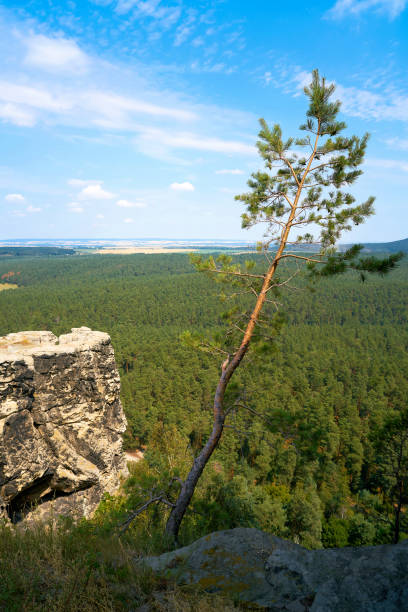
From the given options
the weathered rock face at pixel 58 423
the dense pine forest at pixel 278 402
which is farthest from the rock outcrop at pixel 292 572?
the weathered rock face at pixel 58 423

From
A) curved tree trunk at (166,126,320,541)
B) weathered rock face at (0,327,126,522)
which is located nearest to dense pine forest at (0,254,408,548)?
curved tree trunk at (166,126,320,541)

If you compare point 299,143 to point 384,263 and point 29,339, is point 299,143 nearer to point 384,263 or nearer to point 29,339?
point 384,263

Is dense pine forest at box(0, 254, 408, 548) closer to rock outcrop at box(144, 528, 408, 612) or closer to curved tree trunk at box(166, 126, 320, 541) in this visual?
curved tree trunk at box(166, 126, 320, 541)

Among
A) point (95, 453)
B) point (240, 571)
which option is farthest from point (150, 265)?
point (240, 571)

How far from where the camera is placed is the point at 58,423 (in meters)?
14.9

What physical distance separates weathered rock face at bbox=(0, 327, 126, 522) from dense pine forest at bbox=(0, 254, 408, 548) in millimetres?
3910

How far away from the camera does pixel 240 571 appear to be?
13.9 ft

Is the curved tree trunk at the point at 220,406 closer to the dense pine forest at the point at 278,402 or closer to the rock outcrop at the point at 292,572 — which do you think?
the dense pine forest at the point at 278,402

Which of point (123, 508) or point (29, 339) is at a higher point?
point (29, 339)

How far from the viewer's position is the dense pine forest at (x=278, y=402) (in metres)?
8.64

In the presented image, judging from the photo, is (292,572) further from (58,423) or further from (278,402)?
(278,402)

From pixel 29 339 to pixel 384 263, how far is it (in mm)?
17306

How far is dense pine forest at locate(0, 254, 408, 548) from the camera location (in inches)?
340

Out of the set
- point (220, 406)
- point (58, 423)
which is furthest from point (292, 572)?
point (58, 423)
